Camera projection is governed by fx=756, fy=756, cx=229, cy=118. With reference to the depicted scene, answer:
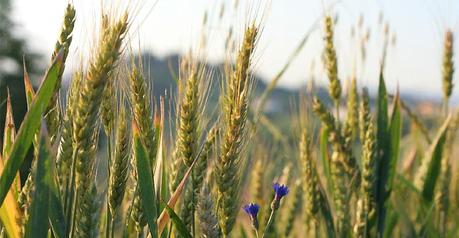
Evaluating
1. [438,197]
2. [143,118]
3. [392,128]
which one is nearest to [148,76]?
[143,118]

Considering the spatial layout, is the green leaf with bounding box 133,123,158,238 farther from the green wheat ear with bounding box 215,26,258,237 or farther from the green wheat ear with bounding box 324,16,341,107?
the green wheat ear with bounding box 324,16,341,107

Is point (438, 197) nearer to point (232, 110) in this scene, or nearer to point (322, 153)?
point (322, 153)

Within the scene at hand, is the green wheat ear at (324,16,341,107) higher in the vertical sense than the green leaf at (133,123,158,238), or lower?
higher

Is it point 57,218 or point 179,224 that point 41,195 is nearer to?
point 57,218

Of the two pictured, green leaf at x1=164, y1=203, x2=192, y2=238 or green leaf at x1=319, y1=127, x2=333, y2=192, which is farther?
green leaf at x1=319, y1=127, x2=333, y2=192

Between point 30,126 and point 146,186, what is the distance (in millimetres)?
217

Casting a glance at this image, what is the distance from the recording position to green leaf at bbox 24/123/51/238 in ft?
3.48

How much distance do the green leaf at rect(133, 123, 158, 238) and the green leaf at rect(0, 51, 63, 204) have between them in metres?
0.18

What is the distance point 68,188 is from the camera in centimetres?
119

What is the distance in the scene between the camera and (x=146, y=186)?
1.23m

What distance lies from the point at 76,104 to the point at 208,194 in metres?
0.28

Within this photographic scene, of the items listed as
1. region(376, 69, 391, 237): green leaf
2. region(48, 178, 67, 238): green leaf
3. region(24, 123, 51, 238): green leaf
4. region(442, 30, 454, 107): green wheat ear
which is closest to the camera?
region(24, 123, 51, 238): green leaf

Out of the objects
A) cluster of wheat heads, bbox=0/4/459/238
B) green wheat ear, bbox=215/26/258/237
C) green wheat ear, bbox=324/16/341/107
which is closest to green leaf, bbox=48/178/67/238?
cluster of wheat heads, bbox=0/4/459/238

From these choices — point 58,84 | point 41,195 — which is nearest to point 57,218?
point 41,195
